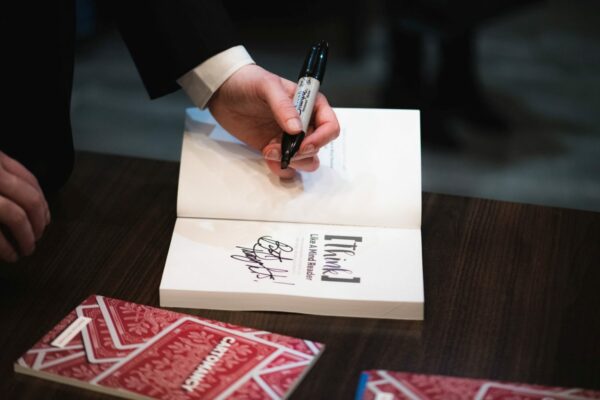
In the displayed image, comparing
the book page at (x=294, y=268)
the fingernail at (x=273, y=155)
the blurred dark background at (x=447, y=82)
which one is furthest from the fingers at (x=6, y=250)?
the blurred dark background at (x=447, y=82)

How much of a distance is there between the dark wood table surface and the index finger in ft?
0.51

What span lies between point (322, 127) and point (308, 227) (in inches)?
4.7

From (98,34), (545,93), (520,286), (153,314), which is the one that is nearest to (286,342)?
(153,314)

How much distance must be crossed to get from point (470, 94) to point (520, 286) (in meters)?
1.86

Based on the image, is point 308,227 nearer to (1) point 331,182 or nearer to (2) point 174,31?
(1) point 331,182

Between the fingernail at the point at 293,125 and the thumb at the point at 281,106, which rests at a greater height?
the thumb at the point at 281,106

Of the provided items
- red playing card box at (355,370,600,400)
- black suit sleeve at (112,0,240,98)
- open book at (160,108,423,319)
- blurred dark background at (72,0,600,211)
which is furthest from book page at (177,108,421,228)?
blurred dark background at (72,0,600,211)

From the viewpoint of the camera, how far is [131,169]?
1043 millimetres

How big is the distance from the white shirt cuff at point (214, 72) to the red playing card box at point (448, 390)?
478 millimetres

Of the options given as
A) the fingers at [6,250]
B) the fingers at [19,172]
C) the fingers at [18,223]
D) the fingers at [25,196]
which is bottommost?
the fingers at [6,250]

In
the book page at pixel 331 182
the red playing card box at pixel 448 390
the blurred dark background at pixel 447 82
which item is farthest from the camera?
the blurred dark background at pixel 447 82

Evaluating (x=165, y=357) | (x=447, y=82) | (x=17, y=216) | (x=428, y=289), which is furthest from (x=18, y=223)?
(x=447, y=82)

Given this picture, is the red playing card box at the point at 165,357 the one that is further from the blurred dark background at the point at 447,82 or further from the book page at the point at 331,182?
the blurred dark background at the point at 447,82
